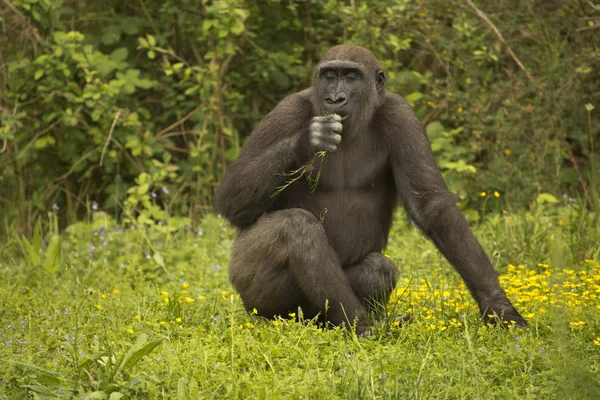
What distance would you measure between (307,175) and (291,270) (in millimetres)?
589

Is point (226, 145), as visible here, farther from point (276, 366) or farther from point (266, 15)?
point (276, 366)

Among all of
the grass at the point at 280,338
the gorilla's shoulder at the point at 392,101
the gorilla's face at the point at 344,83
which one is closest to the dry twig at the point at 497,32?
the grass at the point at 280,338

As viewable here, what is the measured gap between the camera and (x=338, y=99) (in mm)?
4672

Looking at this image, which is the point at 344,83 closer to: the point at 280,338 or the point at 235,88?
the point at 280,338

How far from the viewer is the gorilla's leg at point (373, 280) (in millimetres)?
4703

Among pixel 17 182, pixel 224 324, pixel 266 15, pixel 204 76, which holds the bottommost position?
pixel 17 182

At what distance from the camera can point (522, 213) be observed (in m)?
6.98

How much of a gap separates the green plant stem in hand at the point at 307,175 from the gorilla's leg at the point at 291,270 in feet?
0.56

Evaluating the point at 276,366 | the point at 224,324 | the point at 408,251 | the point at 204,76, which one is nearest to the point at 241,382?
the point at 276,366

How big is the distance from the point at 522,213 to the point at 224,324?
336 cm

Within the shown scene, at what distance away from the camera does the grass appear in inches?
139

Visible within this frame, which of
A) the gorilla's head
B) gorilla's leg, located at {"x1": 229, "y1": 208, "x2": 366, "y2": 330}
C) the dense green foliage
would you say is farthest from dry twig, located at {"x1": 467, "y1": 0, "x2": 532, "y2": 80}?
gorilla's leg, located at {"x1": 229, "y1": 208, "x2": 366, "y2": 330}

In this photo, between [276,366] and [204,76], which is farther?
[204,76]

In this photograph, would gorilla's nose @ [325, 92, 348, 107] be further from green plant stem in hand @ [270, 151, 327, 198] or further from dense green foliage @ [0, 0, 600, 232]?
dense green foliage @ [0, 0, 600, 232]
